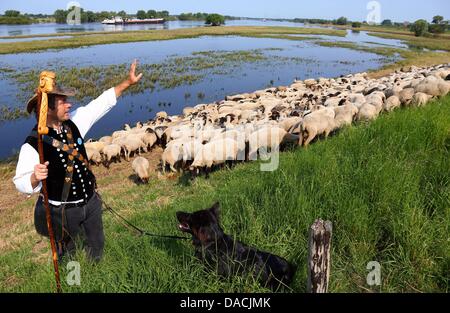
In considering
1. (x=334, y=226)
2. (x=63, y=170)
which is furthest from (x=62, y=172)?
(x=334, y=226)

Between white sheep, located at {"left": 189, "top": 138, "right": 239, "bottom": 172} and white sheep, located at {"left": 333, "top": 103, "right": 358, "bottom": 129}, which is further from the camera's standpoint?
white sheep, located at {"left": 333, "top": 103, "right": 358, "bottom": 129}

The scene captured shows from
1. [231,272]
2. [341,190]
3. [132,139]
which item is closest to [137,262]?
[231,272]

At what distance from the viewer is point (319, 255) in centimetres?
257

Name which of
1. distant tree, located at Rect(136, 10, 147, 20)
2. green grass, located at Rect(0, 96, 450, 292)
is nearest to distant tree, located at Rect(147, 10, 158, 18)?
distant tree, located at Rect(136, 10, 147, 20)

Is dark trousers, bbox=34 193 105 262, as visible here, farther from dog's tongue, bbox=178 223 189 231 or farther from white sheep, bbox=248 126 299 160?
white sheep, bbox=248 126 299 160

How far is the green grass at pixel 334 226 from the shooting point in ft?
10.3

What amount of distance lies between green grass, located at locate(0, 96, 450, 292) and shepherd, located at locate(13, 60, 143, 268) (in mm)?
322

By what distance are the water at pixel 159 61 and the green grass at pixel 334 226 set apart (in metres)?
11.4

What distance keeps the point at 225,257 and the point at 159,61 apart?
30512 millimetres

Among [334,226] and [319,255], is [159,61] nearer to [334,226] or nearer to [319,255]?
[334,226]

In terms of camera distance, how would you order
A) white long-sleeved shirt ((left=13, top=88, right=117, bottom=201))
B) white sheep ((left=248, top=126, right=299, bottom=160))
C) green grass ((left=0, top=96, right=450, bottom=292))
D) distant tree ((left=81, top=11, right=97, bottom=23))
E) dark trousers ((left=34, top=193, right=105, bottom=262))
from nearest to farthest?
white long-sleeved shirt ((left=13, top=88, right=117, bottom=201)) → green grass ((left=0, top=96, right=450, bottom=292)) → dark trousers ((left=34, top=193, right=105, bottom=262)) → white sheep ((left=248, top=126, right=299, bottom=160)) → distant tree ((left=81, top=11, right=97, bottom=23))

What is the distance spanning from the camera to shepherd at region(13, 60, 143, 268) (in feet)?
9.94

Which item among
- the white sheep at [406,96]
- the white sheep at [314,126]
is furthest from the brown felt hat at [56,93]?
the white sheep at [406,96]

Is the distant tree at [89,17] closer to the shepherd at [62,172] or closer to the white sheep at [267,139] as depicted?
the white sheep at [267,139]
